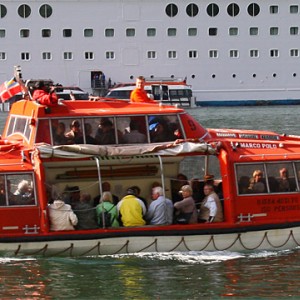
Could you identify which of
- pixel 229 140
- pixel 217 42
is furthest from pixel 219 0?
pixel 229 140

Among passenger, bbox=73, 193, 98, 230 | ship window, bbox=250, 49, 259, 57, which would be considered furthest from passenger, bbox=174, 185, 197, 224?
ship window, bbox=250, 49, 259, 57

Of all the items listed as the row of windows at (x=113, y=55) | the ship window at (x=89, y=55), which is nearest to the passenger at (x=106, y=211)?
the row of windows at (x=113, y=55)

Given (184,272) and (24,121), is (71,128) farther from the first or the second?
(184,272)

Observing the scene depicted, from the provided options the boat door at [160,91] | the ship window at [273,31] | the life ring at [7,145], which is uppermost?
the ship window at [273,31]

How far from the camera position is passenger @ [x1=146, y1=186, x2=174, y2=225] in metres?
16.2

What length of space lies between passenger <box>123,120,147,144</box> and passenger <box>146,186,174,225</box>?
1.05 metres

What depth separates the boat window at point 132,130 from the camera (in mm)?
16859

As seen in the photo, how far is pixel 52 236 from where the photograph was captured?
1582cm

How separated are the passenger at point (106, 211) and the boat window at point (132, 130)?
1.07 m

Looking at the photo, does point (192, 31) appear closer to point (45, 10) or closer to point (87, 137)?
point (45, 10)

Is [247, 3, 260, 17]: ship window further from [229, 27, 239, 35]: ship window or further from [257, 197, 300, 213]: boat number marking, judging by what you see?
[257, 197, 300, 213]: boat number marking

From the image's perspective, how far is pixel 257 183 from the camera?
54.7 ft

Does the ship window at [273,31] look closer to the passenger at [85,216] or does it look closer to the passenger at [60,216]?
the passenger at [85,216]

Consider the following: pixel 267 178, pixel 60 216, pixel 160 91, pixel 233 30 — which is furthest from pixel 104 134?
pixel 233 30
